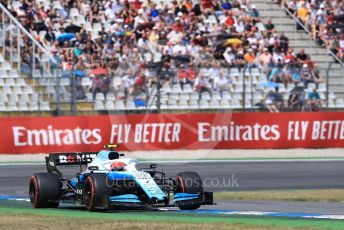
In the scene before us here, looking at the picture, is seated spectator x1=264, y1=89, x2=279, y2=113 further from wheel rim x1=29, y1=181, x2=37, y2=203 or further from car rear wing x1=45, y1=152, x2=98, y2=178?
wheel rim x1=29, y1=181, x2=37, y2=203

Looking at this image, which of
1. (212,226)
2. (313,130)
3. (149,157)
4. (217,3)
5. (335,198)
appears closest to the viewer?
(212,226)

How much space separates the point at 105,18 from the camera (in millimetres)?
37219

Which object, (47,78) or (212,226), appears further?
(47,78)

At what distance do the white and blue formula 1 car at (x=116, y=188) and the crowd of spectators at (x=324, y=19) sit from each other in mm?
24499

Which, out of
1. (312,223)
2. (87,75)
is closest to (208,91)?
(87,75)

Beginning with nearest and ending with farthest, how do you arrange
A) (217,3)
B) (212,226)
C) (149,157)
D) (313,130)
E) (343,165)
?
(212,226)
(343,165)
(149,157)
(313,130)
(217,3)

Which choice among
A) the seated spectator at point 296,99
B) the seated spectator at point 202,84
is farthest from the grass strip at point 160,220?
the seated spectator at point 296,99

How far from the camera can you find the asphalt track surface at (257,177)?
61.0 ft

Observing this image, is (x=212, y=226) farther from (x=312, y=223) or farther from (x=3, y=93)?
(x=3, y=93)

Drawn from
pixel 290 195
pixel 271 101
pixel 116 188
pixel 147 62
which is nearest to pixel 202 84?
pixel 147 62

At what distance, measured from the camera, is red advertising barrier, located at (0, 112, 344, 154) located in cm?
3312

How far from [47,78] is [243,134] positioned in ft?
23.4

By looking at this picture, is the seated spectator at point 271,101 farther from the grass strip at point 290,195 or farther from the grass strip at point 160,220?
the grass strip at point 160,220

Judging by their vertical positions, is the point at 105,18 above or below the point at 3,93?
above
